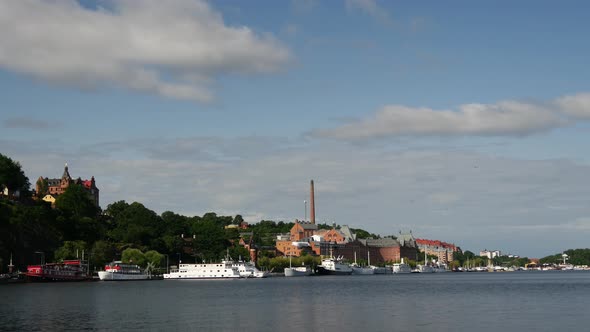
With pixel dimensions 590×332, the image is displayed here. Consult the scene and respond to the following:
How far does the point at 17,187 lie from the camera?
16412cm

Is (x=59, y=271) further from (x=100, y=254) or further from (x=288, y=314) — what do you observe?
(x=288, y=314)

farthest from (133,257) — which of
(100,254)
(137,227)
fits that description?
(137,227)

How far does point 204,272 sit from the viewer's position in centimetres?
17000

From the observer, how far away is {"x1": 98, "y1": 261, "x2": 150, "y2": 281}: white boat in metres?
144

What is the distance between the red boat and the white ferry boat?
2765cm

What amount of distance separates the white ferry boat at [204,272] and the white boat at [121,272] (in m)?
10.8

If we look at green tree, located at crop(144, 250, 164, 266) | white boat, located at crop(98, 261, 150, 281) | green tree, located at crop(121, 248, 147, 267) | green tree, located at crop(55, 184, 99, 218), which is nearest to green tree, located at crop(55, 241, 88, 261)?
white boat, located at crop(98, 261, 150, 281)

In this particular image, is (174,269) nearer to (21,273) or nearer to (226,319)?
(21,273)

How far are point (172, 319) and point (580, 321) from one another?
30682 millimetres

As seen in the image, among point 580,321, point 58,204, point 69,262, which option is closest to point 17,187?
point 58,204

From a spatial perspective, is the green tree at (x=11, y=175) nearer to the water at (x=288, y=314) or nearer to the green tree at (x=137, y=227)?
the green tree at (x=137, y=227)

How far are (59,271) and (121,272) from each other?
18036 millimetres

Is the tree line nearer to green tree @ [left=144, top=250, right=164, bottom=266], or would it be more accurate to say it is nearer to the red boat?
green tree @ [left=144, top=250, right=164, bottom=266]

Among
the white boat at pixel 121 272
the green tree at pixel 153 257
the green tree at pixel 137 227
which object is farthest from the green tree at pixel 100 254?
the green tree at pixel 137 227
